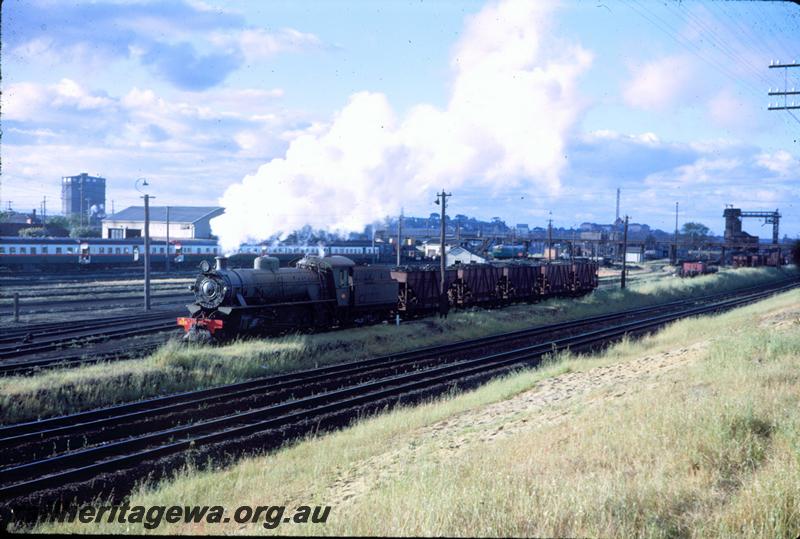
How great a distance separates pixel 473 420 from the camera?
14828mm

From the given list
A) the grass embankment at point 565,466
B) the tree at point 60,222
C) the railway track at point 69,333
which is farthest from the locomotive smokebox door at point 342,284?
the tree at point 60,222

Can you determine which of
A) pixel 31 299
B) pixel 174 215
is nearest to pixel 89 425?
pixel 31 299

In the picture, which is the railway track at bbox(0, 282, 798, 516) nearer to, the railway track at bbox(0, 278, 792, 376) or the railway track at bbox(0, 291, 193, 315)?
the railway track at bbox(0, 278, 792, 376)

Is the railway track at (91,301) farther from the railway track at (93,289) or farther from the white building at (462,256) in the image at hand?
the white building at (462,256)

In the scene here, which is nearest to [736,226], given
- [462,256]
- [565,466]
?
[462,256]

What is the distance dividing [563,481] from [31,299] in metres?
40.5

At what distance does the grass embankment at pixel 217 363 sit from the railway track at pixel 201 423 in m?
1.46

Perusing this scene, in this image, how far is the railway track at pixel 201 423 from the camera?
1156 cm

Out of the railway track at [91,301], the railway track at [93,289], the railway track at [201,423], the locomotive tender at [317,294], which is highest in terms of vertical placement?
the locomotive tender at [317,294]

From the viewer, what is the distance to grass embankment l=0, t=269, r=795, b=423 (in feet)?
53.8

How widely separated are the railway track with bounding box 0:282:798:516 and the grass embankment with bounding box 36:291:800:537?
1.31 meters

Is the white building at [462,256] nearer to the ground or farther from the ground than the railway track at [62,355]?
farther from the ground

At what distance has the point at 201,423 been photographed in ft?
48.3

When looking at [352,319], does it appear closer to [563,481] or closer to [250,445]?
[250,445]
